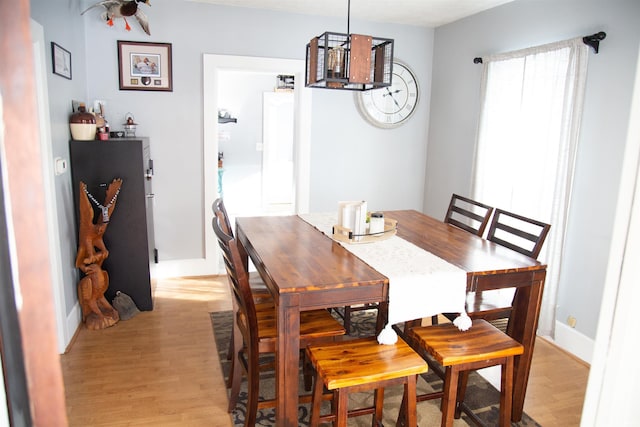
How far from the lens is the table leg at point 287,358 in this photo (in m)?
1.79

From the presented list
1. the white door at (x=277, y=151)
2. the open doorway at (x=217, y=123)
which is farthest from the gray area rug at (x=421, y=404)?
the white door at (x=277, y=151)

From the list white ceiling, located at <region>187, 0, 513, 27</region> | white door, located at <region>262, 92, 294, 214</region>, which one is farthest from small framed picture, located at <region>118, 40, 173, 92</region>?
white door, located at <region>262, 92, 294, 214</region>

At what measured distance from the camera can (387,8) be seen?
3930mm

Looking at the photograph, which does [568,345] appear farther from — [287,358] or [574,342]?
[287,358]

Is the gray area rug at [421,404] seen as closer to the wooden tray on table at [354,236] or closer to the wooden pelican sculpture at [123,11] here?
the wooden tray on table at [354,236]

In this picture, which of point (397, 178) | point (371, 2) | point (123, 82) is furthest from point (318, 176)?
point (123, 82)

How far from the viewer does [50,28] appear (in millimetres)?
2814

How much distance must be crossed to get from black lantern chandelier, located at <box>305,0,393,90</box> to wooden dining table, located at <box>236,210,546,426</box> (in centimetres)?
87

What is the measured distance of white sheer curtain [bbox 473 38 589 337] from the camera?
301cm

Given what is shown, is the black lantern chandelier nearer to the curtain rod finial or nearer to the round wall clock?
the curtain rod finial

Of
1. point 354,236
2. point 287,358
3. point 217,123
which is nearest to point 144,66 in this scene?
point 217,123

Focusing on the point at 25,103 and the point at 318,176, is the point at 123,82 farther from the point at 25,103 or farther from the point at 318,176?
the point at 25,103

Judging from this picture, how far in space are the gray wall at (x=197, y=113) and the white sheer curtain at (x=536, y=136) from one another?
105 centimetres

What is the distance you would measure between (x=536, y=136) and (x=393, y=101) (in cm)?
165
